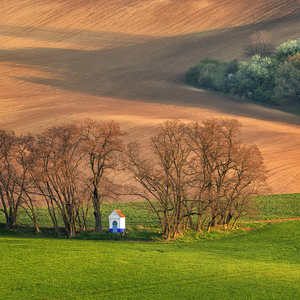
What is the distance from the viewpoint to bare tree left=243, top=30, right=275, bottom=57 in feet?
334

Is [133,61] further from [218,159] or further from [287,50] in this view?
[218,159]

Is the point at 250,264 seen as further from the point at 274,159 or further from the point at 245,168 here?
the point at 274,159

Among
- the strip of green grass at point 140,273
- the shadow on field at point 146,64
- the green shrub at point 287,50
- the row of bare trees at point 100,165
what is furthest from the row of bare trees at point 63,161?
the green shrub at point 287,50

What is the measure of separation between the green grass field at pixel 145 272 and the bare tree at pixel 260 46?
8341 centimetres

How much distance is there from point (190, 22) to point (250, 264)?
115015 millimetres

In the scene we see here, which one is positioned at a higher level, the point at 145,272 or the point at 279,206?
the point at 145,272

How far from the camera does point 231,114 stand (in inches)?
2842

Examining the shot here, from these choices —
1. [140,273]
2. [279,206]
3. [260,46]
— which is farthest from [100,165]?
[260,46]

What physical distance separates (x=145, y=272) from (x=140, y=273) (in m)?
0.28

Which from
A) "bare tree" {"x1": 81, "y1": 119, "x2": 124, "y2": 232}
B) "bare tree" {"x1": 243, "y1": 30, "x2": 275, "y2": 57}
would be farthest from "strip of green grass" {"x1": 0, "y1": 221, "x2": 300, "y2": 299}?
"bare tree" {"x1": 243, "y1": 30, "x2": 275, "y2": 57}

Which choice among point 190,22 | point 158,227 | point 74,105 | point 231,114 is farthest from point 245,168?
point 190,22

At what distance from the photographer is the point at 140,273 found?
17.4 metres

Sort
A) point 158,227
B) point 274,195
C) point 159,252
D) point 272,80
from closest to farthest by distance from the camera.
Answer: point 159,252 → point 158,227 → point 274,195 → point 272,80

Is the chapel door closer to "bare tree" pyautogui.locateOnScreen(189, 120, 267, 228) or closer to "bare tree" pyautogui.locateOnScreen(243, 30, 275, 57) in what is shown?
"bare tree" pyautogui.locateOnScreen(189, 120, 267, 228)
